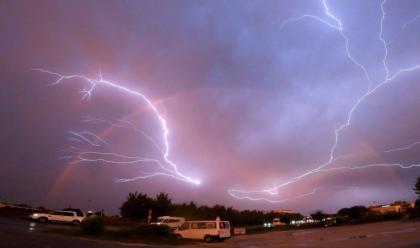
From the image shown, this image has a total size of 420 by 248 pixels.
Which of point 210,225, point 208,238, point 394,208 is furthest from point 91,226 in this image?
point 394,208

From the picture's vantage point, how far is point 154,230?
29.1 m

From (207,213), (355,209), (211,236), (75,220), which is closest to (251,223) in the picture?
(207,213)

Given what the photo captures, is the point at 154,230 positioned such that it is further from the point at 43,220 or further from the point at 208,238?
the point at 43,220

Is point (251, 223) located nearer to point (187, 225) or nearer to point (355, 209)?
point (355, 209)

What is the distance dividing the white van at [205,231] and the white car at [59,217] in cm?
1333

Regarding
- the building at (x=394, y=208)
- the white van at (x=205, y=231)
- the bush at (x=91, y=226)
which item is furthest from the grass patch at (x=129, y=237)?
the building at (x=394, y=208)

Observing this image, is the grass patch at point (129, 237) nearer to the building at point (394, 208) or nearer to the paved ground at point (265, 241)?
the paved ground at point (265, 241)

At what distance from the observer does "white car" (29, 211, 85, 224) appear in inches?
1516

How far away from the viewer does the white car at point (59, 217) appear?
38.5 meters

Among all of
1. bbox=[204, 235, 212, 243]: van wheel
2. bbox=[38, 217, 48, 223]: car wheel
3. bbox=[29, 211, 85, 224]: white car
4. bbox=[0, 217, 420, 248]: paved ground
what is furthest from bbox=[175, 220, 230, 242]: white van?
bbox=[38, 217, 48, 223]: car wheel

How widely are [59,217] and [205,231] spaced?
56.5 feet

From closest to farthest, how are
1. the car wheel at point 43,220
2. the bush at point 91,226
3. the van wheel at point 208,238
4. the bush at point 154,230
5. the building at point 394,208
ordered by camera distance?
1. the bush at point 91,226
2. the bush at point 154,230
3. the van wheel at point 208,238
4. the car wheel at point 43,220
5. the building at point 394,208

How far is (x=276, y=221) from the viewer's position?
6762cm

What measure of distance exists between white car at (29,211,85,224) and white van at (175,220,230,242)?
43.7 feet
